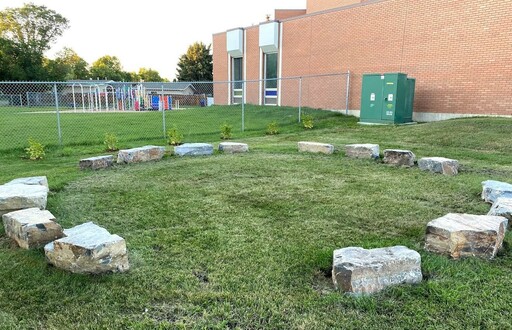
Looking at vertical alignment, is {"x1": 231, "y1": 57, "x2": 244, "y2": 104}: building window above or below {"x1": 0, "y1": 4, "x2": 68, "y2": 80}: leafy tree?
below

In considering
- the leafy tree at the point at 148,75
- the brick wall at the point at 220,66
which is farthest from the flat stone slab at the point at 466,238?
the leafy tree at the point at 148,75

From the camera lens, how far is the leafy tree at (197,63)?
5659cm

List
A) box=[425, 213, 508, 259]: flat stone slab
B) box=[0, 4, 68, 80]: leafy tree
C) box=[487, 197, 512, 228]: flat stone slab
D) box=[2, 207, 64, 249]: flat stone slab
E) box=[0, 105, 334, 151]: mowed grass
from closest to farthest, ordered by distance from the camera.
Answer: box=[425, 213, 508, 259]: flat stone slab → box=[2, 207, 64, 249]: flat stone slab → box=[487, 197, 512, 228]: flat stone slab → box=[0, 105, 334, 151]: mowed grass → box=[0, 4, 68, 80]: leafy tree

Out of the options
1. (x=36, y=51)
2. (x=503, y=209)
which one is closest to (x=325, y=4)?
(x=503, y=209)

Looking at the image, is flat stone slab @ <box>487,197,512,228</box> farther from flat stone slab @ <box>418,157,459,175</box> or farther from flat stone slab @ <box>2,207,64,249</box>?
flat stone slab @ <box>2,207,64,249</box>

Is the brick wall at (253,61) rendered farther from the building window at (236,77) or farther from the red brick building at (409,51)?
the building window at (236,77)

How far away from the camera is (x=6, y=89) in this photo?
108 ft

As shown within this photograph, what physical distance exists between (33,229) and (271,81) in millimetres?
20803

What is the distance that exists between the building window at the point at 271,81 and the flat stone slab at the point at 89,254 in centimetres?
2039

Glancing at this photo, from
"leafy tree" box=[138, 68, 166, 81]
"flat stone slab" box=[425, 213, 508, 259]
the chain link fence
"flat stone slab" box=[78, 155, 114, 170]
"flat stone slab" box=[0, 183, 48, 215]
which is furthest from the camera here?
"leafy tree" box=[138, 68, 166, 81]

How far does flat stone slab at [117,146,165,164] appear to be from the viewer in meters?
6.92

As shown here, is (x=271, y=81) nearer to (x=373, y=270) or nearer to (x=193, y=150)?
(x=193, y=150)

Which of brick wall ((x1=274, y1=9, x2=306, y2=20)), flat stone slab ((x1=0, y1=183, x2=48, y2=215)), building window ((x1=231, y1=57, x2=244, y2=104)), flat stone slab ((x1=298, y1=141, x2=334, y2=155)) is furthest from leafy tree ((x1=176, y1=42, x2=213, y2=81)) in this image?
flat stone slab ((x1=0, y1=183, x2=48, y2=215))

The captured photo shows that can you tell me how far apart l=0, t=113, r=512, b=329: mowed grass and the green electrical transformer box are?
6.81 meters
